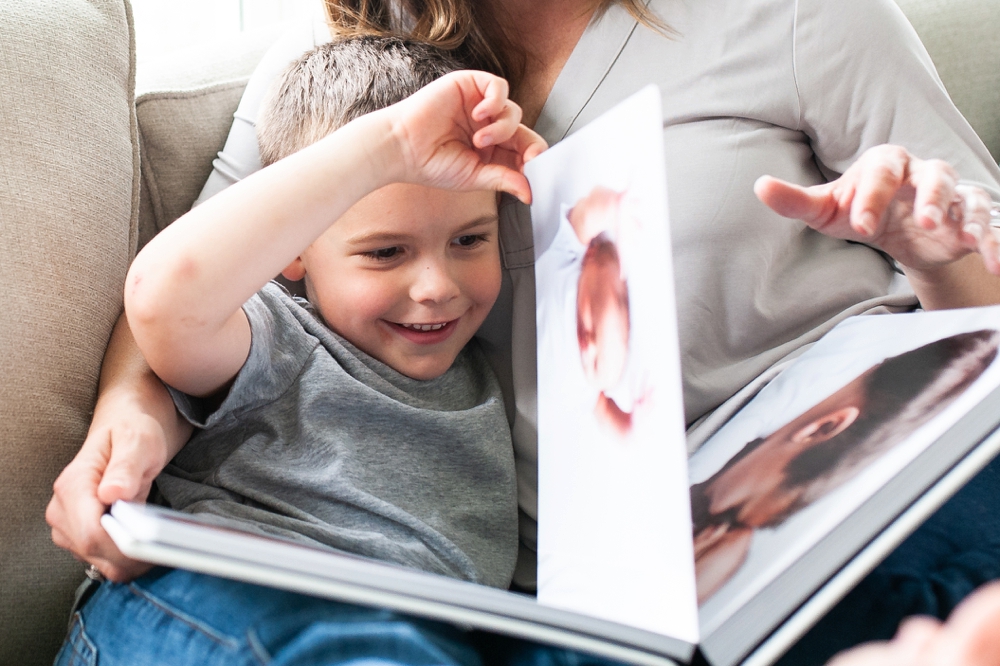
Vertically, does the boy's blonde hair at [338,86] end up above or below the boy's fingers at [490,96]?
below

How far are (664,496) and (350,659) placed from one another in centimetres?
22

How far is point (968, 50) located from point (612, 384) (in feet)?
2.98

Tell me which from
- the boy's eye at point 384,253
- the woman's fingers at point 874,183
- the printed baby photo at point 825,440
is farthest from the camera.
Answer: the boy's eye at point 384,253

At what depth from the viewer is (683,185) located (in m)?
0.81

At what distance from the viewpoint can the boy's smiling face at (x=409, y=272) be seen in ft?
2.55

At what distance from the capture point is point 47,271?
68cm

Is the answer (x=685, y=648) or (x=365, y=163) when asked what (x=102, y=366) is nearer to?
(x=365, y=163)

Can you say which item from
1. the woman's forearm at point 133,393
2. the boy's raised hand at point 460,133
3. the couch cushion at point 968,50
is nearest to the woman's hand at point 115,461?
the woman's forearm at point 133,393

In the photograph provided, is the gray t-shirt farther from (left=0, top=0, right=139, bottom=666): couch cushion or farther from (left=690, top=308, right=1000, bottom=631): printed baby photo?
(left=690, top=308, right=1000, bottom=631): printed baby photo

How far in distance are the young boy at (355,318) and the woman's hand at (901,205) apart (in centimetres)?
26

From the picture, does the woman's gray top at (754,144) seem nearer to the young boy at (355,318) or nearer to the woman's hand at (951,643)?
the young boy at (355,318)

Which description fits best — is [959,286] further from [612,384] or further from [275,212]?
[275,212]

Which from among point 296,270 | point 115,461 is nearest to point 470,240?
point 296,270

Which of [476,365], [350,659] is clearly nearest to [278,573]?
[350,659]
